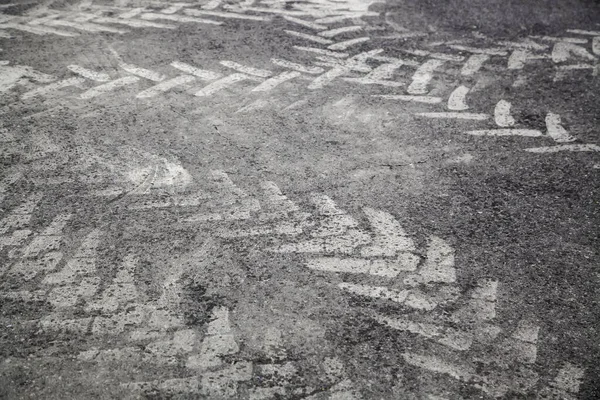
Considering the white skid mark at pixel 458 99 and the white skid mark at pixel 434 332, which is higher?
the white skid mark at pixel 458 99

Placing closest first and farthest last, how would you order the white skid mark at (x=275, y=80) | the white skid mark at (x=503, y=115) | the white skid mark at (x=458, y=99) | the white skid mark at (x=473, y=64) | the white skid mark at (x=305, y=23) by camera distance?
the white skid mark at (x=503, y=115) < the white skid mark at (x=458, y=99) < the white skid mark at (x=275, y=80) < the white skid mark at (x=473, y=64) < the white skid mark at (x=305, y=23)

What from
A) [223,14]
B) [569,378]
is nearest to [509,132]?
[569,378]

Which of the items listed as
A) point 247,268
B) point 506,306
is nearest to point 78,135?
point 247,268

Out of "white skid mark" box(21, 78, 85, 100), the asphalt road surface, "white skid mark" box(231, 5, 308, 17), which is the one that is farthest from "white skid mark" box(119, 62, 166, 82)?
"white skid mark" box(231, 5, 308, 17)

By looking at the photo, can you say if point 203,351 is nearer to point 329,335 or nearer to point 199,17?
point 329,335

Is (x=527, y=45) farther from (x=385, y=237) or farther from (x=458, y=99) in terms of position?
(x=385, y=237)

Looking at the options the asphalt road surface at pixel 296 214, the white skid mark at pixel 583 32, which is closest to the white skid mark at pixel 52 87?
the asphalt road surface at pixel 296 214

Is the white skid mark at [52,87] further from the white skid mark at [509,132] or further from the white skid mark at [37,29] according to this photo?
the white skid mark at [509,132]
